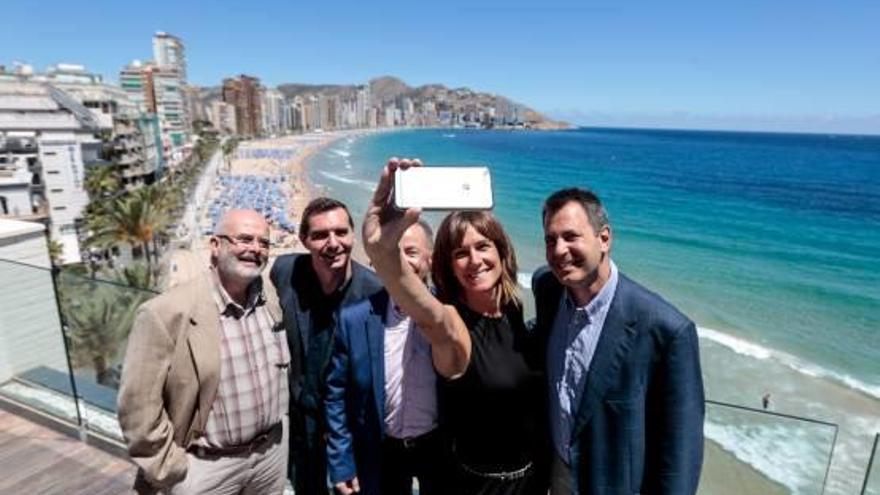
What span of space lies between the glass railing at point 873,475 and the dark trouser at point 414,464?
1670 mm

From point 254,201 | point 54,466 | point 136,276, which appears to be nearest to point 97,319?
point 54,466

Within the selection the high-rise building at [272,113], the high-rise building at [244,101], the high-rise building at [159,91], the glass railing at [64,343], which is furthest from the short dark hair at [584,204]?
the high-rise building at [272,113]

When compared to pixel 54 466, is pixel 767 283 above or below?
below

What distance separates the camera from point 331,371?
2.20 meters

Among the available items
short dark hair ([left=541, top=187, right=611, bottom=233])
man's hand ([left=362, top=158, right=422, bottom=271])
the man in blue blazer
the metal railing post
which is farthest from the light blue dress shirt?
the metal railing post

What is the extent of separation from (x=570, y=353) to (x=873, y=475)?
140 centimetres

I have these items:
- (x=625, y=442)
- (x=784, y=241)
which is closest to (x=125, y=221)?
(x=625, y=442)

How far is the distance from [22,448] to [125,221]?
21.2m

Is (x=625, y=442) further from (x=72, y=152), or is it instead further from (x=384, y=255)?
(x=72, y=152)

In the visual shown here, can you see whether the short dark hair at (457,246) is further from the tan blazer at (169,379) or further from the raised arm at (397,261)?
the tan blazer at (169,379)

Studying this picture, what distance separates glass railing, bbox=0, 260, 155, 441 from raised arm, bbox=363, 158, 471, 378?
2832mm

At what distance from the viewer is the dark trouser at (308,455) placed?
240cm

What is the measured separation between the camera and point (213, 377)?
2.19 m

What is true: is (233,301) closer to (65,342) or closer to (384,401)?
(384,401)
